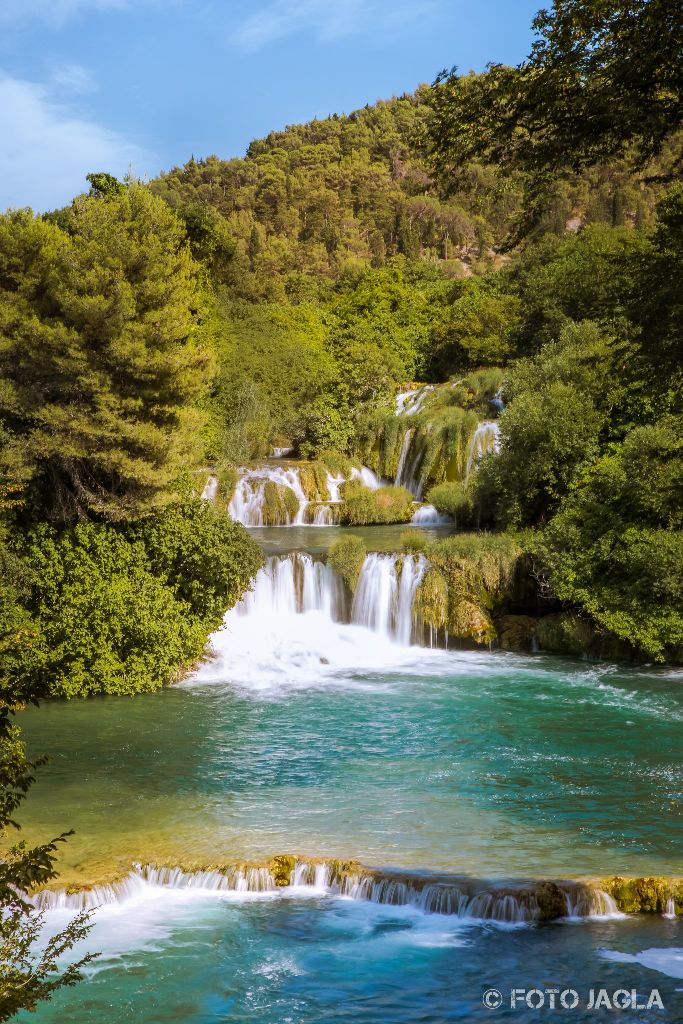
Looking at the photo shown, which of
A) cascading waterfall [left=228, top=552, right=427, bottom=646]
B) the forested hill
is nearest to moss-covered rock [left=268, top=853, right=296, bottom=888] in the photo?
cascading waterfall [left=228, top=552, right=427, bottom=646]

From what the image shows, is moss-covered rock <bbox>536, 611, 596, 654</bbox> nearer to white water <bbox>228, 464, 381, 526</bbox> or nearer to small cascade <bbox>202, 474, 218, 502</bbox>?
white water <bbox>228, 464, 381, 526</bbox>

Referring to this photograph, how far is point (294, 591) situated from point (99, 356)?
769 cm

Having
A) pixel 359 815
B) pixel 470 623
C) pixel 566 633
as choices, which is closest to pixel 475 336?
pixel 470 623

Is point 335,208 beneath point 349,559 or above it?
above

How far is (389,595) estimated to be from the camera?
2219 cm

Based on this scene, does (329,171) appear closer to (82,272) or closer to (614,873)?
(82,272)

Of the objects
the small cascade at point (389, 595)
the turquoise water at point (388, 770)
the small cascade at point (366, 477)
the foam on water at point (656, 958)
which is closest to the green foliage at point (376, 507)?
the small cascade at point (366, 477)

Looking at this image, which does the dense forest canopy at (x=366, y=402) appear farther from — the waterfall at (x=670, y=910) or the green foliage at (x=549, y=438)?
the waterfall at (x=670, y=910)

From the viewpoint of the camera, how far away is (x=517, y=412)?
2442 cm

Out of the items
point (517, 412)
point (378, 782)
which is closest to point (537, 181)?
point (378, 782)

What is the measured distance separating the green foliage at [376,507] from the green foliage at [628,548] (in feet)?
30.8

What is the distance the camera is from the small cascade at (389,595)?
21.8m

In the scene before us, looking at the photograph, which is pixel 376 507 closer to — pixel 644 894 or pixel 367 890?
Result: pixel 367 890

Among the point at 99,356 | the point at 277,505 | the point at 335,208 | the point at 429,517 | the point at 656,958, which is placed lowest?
the point at 656,958
